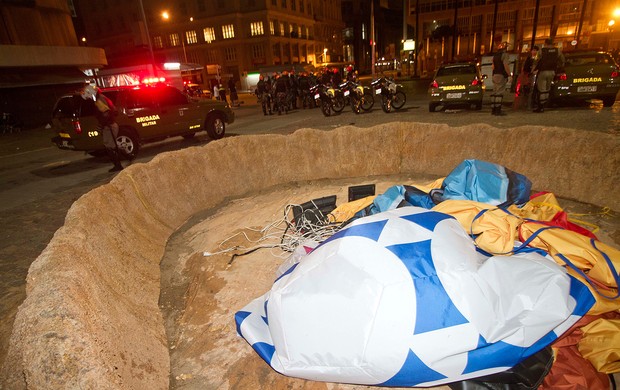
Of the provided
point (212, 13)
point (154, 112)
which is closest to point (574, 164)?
point (154, 112)

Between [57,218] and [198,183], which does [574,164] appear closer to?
[198,183]

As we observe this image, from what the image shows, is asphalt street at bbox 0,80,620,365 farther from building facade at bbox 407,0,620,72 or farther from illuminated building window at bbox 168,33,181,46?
illuminated building window at bbox 168,33,181,46

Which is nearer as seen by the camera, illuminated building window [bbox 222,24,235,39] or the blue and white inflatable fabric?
the blue and white inflatable fabric

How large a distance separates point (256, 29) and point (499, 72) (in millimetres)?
39560

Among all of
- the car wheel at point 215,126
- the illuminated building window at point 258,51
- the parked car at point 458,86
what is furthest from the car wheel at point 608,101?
the illuminated building window at point 258,51

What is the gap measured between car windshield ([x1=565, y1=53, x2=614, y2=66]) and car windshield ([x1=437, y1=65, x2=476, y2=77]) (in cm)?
265

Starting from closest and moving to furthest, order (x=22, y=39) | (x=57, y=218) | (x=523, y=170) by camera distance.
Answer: (x=523, y=170) < (x=57, y=218) < (x=22, y=39)

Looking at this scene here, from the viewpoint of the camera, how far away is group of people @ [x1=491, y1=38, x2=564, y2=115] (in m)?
8.78

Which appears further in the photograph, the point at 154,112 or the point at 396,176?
the point at 154,112

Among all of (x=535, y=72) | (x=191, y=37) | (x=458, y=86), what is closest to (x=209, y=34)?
(x=191, y=37)

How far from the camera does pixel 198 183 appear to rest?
5.17 m

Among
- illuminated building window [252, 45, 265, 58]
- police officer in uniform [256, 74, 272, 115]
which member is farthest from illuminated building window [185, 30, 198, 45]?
police officer in uniform [256, 74, 272, 115]

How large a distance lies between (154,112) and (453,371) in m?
9.56

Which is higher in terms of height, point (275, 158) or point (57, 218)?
point (275, 158)
